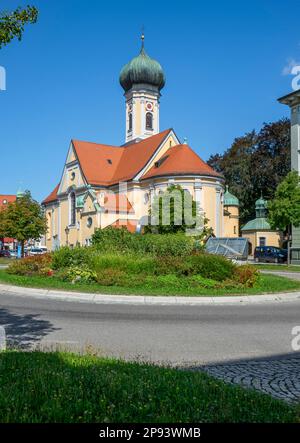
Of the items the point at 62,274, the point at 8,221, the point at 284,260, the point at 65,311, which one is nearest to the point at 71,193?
the point at 8,221

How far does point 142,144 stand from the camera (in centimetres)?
5772

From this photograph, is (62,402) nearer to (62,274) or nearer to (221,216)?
(62,274)

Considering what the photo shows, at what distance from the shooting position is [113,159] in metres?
60.3

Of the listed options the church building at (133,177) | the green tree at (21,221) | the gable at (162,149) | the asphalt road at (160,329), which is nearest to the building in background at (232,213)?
the church building at (133,177)

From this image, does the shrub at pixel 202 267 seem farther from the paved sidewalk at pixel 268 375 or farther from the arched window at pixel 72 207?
the arched window at pixel 72 207

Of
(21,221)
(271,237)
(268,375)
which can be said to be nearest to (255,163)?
(271,237)

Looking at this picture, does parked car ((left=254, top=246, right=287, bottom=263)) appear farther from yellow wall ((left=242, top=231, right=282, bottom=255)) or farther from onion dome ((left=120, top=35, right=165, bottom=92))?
onion dome ((left=120, top=35, right=165, bottom=92))

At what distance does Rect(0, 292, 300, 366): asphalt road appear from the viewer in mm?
7755

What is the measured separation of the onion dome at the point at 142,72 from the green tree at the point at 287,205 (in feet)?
109

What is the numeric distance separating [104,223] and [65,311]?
35993mm

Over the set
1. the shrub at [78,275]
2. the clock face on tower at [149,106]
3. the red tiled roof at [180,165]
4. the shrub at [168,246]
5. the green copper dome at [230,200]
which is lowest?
the shrub at [78,275]

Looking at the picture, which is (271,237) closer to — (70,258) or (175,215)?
(175,215)

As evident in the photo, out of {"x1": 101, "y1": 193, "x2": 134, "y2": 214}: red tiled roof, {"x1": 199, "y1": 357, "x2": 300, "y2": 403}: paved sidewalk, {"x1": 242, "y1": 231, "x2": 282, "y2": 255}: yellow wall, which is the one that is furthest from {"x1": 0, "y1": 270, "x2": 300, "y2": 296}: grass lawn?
{"x1": 242, "y1": 231, "x2": 282, "y2": 255}: yellow wall

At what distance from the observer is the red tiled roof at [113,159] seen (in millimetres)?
54281
